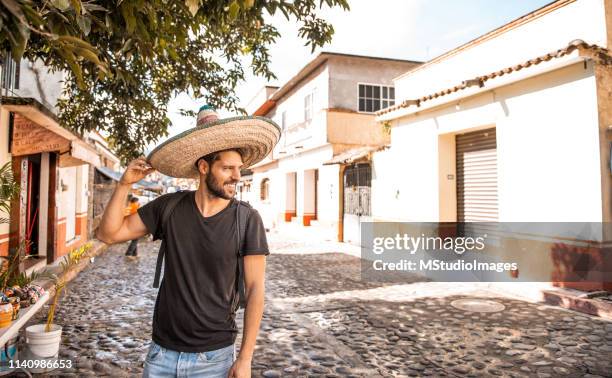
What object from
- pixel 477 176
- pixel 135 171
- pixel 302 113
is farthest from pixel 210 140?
pixel 302 113

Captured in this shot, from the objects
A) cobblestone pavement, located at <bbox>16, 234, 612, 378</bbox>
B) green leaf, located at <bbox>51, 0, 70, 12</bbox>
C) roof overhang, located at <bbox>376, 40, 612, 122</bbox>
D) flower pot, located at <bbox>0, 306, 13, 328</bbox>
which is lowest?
cobblestone pavement, located at <bbox>16, 234, 612, 378</bbox>

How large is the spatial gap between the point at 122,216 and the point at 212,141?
0.63 m

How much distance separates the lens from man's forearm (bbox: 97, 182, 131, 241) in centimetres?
222

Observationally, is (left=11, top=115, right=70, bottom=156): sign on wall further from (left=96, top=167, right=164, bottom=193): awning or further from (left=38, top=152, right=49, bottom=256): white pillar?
(left=38, top=152, right=49, bottom=256): white pillar

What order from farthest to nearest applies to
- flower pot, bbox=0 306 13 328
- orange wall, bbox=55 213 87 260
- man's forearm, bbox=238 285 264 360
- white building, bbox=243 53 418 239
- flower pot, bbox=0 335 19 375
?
1. white building, bbox=243 53 418 239
2. orange wall, bbox=55 213 87 260
3. flower pot, bbox=0 335 19 375
4. flower pot, bbox=0 306 13 328
5. man's forearm, bbox=238 285 264 360

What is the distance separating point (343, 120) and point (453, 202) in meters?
7.26

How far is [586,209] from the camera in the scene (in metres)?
6.98

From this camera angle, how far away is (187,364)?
207 cm

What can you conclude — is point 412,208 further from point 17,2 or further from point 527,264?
point 17,2

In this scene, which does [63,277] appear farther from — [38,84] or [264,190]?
[264,190]

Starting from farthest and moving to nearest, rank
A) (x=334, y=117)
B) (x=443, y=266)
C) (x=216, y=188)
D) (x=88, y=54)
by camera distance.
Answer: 1. (x=334, y=117)
2. (x=443, y=266)
3. (x=216, y=188)
4. (x=88, y=54)

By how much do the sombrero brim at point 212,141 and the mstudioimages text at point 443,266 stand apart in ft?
24.6

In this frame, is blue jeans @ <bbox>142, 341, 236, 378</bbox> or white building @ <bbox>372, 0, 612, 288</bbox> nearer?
blue jeans @ <bbox>142, 341, 236, 378</bbox>

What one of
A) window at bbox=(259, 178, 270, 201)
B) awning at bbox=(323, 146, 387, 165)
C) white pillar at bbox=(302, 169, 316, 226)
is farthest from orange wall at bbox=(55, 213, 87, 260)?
window at bbox=(259, 178, 270, 201)
